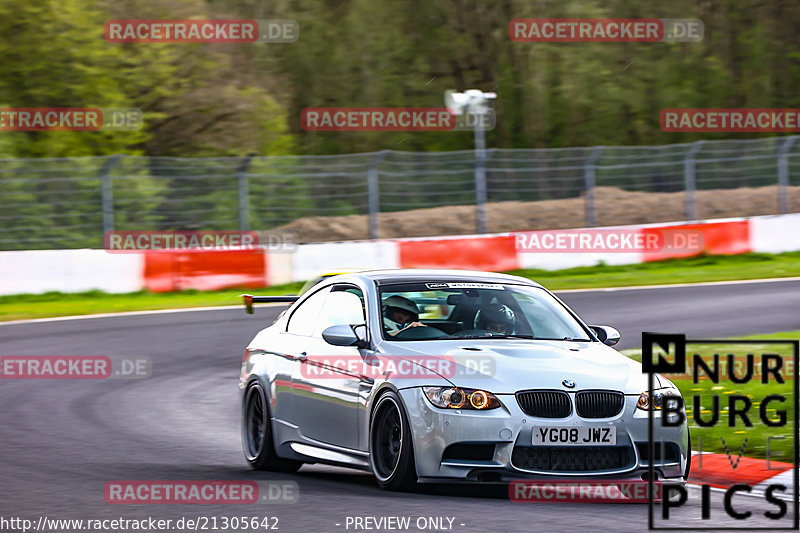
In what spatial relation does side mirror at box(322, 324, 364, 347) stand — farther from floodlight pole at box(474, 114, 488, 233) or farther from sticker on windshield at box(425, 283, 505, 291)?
floodlight pole at box(474, 114, 488, 233)

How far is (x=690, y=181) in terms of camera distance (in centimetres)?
2980

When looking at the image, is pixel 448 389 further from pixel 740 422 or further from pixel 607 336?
pixel 740 422

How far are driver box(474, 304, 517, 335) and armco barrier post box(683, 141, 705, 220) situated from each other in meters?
20.8

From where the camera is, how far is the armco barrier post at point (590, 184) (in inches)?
1158

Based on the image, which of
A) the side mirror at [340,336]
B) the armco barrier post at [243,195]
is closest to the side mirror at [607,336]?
the side mirror at [340,336]

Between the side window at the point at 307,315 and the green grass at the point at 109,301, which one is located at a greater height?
the side window at the point at 307,315

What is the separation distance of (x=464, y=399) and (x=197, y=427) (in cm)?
466

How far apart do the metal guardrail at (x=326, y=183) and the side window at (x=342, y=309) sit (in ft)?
51.7

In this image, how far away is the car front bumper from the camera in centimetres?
816

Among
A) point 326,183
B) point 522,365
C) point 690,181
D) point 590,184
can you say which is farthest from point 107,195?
point 522,365

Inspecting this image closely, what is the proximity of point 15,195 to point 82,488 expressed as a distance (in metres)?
18.0

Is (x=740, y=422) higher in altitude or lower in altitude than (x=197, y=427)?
higher

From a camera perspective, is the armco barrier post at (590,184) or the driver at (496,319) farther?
the armco barrier post at (590,184)

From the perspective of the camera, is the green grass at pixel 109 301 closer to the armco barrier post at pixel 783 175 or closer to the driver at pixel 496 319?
the armco barrier post at pixel 783 175
